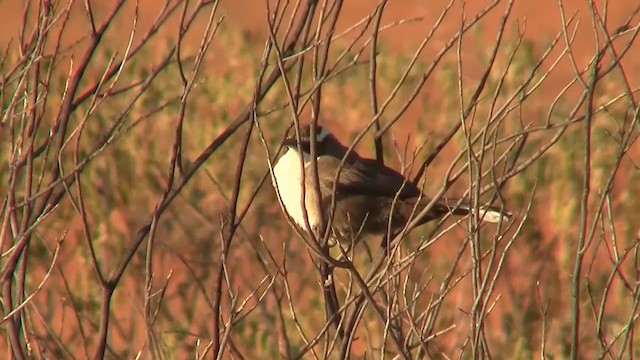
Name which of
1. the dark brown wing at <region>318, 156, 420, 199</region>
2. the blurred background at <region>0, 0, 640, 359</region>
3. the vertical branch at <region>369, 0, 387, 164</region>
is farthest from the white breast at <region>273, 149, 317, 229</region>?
the vertical branch at <region>369, 0, 387, 164</region>

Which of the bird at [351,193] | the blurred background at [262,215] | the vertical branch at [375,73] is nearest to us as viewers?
the vertical branch at [375,73]

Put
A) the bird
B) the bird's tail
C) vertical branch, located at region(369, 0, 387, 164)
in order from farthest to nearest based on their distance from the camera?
the bird → the bird's tail → vertical branch, located at region(369, 0, 387, 164)

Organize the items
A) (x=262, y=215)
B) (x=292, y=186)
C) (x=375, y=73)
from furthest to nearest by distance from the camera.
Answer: (x=262, y=215)
(x=292, y=186)
(x=375, y=73)

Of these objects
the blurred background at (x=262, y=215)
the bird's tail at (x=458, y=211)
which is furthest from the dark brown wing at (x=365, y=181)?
the blurred background at (x=262, y=215)

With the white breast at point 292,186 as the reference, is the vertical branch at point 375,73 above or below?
above

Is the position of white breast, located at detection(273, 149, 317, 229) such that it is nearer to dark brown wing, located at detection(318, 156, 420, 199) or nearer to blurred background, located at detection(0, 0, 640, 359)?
dark brown wing, located at detection(318, 156, 420, 199)

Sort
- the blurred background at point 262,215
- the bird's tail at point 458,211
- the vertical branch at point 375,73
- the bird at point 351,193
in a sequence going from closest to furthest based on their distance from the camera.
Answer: the vertical branch at point 375,73
the bird's tail at point 458,211
the bird at point 351,193
the blurred background at point 262,215

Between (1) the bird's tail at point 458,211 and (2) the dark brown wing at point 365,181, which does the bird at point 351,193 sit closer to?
(2) the dark brown wing at point 365,181

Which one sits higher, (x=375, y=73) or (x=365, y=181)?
(x=375, y=73)

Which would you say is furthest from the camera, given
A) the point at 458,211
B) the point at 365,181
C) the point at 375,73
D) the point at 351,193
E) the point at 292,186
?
the point at 351,193

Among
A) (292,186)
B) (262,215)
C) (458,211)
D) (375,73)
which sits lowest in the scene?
(262,215)

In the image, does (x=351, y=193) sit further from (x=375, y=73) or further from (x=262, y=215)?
(x=375, y=73)

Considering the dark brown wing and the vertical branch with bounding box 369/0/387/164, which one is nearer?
the vertical branch with bounding box 369/0/387/164

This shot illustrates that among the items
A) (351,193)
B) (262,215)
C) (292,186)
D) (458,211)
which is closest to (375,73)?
(458,211)
